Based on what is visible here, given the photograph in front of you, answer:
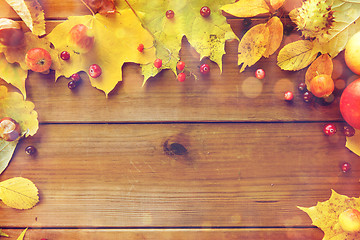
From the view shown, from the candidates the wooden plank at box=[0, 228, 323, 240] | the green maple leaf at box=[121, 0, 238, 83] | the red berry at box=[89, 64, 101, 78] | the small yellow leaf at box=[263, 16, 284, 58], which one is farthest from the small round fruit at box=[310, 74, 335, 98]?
the red berry at box=[89, 64, 101, 78]

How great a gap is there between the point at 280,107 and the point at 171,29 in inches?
13.7

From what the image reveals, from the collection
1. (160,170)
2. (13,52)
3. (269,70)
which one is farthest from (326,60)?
(13,52)

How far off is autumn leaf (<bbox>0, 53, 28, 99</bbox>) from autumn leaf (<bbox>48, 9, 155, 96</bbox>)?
0.09m

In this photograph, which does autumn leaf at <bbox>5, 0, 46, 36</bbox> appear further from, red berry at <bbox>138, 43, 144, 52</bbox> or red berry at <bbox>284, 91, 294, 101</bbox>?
red berry at <bbox>284, 91, 294, 101</bbox>

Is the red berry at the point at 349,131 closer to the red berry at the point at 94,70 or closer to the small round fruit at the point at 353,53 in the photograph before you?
the small round fruit at the point at 353,53

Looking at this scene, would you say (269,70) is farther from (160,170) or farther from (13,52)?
(13,52)

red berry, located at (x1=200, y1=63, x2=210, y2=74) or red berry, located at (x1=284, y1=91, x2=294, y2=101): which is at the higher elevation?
red berry, located at (x1=200, y1=63, x2=210, y2=74)

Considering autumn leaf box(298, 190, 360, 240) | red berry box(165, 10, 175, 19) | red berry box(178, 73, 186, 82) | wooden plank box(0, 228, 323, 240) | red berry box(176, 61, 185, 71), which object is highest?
red berry box(165, 10, 175, 19)

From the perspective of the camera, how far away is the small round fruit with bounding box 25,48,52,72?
67cm

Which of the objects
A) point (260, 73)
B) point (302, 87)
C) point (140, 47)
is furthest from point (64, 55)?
point (302, 87)

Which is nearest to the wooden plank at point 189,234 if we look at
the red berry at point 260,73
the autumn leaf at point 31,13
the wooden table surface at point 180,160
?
the wooden table surface at point 180,160

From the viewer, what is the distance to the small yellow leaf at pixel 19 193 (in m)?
0.71

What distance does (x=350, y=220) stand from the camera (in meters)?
0.68

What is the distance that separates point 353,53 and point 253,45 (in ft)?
0.77
